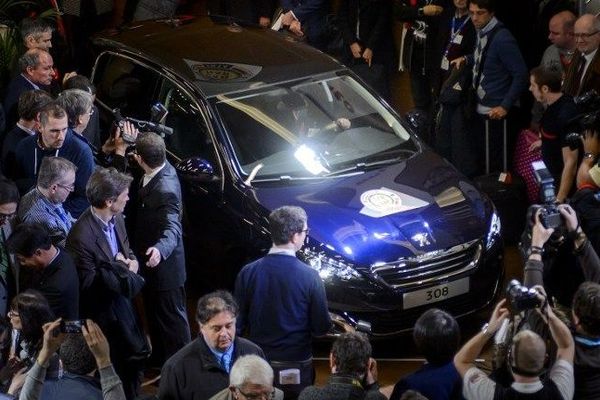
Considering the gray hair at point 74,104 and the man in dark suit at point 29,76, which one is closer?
the gray hair at point 74,104

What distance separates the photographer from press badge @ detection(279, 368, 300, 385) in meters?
8.05

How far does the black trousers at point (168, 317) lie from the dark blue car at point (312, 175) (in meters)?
0.71

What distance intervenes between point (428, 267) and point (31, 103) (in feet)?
10.4

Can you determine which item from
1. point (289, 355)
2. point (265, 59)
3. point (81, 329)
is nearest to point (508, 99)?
point (265, 59)

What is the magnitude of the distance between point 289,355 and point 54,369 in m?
1.60

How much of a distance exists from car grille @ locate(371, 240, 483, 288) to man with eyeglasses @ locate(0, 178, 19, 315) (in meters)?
2.40

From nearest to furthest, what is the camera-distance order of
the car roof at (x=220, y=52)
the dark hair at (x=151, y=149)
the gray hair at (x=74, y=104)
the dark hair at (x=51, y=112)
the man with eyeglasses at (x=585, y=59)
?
the dark hair at (x=151, y=149) < the dark hair at (x=51, y=112) < the gray hair at (x=74, y=104) < the car roof at (x=220, y=52) < the man with eyeglasses at (x=585, y=59)

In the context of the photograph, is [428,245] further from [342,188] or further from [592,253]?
[592,253]

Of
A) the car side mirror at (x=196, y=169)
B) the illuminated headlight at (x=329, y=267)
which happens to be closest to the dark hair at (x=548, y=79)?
the illuminated headlight at (x=329, y=267)

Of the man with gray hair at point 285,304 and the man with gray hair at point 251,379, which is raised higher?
the man with gray hair at point 285,304

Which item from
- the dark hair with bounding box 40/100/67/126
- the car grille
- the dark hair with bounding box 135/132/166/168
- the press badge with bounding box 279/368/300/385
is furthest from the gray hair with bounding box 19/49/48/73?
the press badge with bounding box 279/368/300/385

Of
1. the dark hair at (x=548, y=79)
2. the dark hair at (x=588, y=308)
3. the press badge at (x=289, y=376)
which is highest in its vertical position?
the dark hair at (x=548, y=79)

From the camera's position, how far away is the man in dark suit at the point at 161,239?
30.3 ft

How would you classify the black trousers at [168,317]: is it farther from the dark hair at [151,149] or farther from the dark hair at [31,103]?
the dark hair at [31,103]
